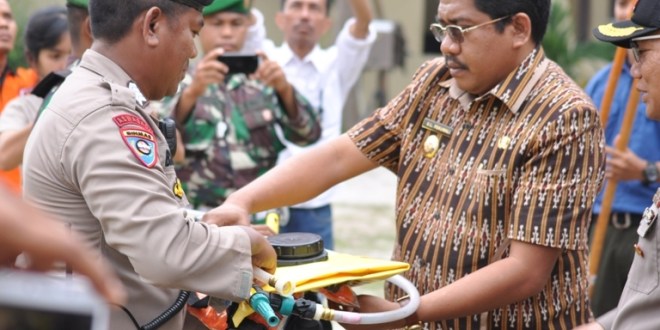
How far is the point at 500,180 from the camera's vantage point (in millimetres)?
3268

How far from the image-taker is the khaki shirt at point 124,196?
2602mm

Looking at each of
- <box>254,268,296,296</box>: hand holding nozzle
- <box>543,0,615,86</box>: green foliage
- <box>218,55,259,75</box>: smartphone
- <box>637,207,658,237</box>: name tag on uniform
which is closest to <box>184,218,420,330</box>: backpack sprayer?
<box>254,268,296,296</box>: hand holding nozzle

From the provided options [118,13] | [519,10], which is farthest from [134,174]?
[519,10]

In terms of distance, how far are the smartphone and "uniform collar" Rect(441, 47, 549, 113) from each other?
7.19 feet

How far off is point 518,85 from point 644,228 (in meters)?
0.65

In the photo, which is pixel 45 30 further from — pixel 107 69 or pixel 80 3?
pixel 107 69

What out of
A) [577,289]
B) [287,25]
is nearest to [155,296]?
[577,289]

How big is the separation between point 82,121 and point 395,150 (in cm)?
131

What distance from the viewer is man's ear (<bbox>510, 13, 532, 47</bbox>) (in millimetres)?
3387

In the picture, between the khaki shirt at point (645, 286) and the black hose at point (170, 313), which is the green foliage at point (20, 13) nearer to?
the black hose at point (170, 313)

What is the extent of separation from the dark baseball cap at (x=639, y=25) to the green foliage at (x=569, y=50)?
11.0 meters

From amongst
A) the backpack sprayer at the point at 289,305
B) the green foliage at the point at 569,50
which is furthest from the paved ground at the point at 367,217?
the backpack sprayer at the point at 289,305

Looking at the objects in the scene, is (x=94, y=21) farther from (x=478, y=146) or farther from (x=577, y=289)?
(x=577, y=289)

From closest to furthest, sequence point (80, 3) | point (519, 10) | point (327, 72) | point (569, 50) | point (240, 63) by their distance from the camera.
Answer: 1. point (519, 10)
2. point (80, 3)
3. point (240, 63)
4. point (327, 72)
5. point (569, 50)
